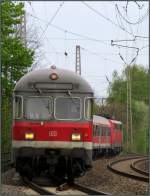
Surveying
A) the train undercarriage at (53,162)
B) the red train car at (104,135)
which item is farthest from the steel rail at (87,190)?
the red train car at (104,135)

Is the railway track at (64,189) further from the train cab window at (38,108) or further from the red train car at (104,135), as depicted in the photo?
the red train car at (104,135)

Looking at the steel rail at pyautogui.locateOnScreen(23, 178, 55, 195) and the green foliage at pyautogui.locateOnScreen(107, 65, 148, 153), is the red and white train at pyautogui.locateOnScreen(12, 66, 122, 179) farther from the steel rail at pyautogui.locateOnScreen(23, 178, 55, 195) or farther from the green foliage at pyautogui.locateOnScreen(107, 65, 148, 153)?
the green foliage at pyautogui.locateOnScreen(107, 65, 148, 153)

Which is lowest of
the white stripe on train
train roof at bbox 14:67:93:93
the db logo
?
the white stripe on train

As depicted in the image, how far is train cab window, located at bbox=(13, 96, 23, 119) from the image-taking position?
51.5 ft

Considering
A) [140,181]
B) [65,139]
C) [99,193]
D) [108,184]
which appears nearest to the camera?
[99,193]

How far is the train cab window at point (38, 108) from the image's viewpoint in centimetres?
1570

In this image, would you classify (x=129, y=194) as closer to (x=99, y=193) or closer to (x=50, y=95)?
(x=99, y=193)

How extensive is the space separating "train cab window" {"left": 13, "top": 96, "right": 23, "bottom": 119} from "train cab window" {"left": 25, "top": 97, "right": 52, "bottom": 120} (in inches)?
6.4

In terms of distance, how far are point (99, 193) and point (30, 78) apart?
411cm

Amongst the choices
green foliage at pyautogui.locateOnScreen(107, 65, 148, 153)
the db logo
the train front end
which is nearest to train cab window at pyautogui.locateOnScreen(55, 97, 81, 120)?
the train front end

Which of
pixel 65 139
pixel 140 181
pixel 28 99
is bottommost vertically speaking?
pixel 140 181

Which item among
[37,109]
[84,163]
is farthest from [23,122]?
[84,163]

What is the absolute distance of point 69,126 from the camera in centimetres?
1559

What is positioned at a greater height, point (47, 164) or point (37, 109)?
point (37, 109)
